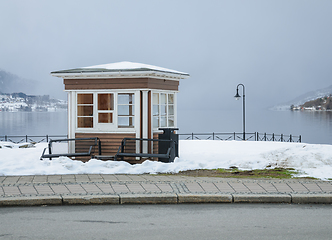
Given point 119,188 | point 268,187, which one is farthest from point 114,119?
point 268,187

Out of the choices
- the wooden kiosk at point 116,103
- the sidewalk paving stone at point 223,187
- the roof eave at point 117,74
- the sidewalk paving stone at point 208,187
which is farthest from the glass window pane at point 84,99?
the sidewalk paving stone at point 223,187

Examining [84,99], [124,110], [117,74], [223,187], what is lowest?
[223,187]

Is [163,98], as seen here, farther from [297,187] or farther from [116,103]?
[297,187]

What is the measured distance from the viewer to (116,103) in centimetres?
1390

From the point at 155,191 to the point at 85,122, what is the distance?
6.98m

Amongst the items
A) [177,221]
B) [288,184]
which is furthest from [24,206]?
[288,184]

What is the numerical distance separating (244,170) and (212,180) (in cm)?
307

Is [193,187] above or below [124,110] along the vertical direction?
below

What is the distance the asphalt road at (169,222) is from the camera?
5.72 m

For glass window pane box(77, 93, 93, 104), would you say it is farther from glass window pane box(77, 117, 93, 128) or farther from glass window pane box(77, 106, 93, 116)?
glass window pane box(77, 117, 93, 128)

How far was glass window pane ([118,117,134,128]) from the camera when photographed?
559 inches

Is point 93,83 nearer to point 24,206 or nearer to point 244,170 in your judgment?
point 244,170

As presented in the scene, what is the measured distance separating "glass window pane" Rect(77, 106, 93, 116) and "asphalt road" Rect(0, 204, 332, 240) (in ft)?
23.7

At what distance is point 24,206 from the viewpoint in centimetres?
738
